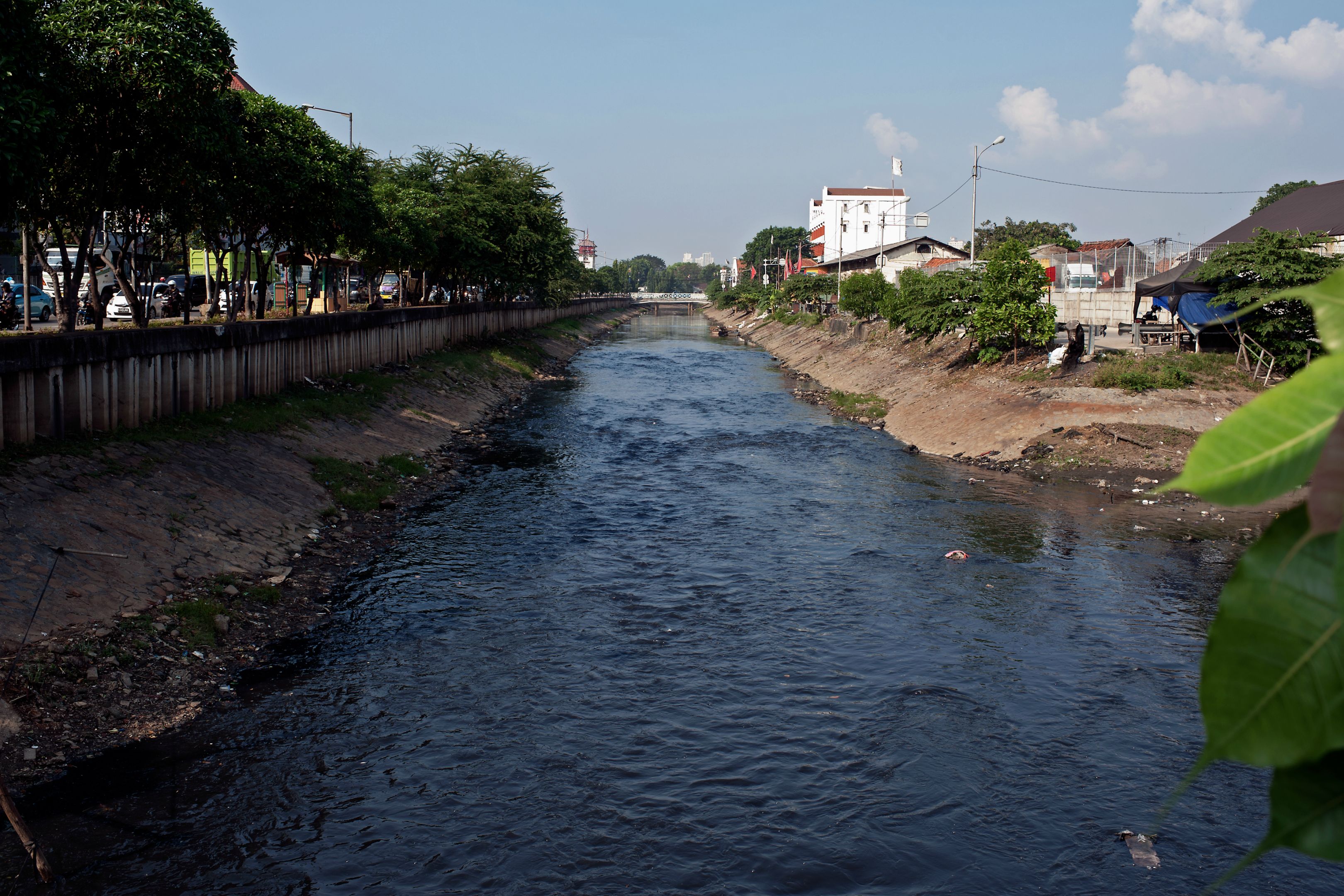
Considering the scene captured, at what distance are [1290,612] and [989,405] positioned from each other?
31.0 m

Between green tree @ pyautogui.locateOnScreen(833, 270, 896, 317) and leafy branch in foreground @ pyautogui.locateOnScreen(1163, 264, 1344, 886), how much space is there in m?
56.4

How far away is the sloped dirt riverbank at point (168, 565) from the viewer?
10.2m

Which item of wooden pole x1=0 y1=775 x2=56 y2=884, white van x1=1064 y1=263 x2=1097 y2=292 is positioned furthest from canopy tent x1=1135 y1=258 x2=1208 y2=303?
wooden pole x1=0 y1=775 x2=56 y2=884

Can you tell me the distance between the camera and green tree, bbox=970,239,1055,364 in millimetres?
32562

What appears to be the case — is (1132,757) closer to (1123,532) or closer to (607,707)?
(607,707)

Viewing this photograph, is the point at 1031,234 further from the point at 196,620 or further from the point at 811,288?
the point at 196,620

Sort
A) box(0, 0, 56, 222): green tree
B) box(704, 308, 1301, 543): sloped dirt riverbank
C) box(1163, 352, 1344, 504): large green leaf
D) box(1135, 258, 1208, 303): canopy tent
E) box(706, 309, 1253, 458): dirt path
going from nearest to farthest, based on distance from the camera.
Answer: box(1163, 352, 1344, 504): large green leaf, box(0, 0, 56, 222): green tree, box(704, 308, 1301, 543): sloped dirt riverbank, box(706, 309, 1253, 458): dirt path, box(1135, 258, 1208, 303): canopy tent

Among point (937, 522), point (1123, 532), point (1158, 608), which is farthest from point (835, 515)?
point (1158, 608)

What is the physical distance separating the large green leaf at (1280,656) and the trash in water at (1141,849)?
365 inches

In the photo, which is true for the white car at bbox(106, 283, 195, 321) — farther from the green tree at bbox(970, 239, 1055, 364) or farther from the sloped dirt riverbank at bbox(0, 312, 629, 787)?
the green tree at bbox(970, 239, 1055, 364)

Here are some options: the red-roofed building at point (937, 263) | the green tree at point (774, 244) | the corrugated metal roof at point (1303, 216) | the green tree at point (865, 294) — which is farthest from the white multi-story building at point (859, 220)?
the corrugated metal roof at point (1303, 216)

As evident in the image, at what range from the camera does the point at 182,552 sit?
14.0 meters

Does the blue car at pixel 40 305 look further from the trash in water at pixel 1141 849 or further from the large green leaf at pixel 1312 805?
the large green leaf at pixel 1312 805

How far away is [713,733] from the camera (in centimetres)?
1121
